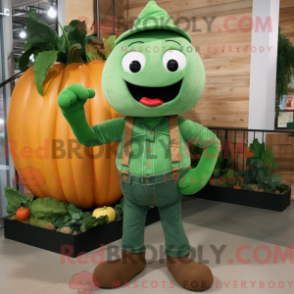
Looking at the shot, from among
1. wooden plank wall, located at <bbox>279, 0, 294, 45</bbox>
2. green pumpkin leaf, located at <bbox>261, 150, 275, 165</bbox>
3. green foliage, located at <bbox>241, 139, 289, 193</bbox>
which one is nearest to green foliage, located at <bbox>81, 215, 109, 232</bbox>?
green foliage, located at <bbox>241, 139, 289, 193</bbox>

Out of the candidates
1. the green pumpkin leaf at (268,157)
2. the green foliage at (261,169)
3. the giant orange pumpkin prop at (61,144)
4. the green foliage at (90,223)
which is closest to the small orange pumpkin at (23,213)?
the giant orange pumpkin prop at (61,144)

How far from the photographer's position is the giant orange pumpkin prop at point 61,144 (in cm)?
211

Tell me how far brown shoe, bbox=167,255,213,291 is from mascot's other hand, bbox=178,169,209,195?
14.7 inches

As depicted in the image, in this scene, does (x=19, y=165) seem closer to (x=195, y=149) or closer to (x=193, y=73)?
(x=193, y=73)

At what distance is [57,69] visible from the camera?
2.26 m

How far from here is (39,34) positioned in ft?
7.25

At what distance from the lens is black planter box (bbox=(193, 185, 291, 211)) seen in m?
3.02

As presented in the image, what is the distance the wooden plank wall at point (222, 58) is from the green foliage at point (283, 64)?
107cm

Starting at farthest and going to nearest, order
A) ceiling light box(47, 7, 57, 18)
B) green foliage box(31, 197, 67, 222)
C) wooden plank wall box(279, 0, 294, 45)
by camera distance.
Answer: wooden plank wall box(279, 0, 294, 45)
ceiling light box(47, 7, 57, 18)
green foliage box(31, 197, 67, 222)

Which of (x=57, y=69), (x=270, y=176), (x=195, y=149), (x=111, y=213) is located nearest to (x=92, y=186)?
(x=111, y=213)

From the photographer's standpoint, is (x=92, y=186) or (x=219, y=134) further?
(x=219, y=134)

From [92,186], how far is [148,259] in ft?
1.83

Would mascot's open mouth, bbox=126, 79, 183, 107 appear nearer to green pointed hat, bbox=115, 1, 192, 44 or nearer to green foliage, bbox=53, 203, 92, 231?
A: green pointed hat, bbox=115, 1, 192, 44

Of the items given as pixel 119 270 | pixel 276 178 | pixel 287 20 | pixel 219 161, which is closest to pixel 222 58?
pixel 219 161
